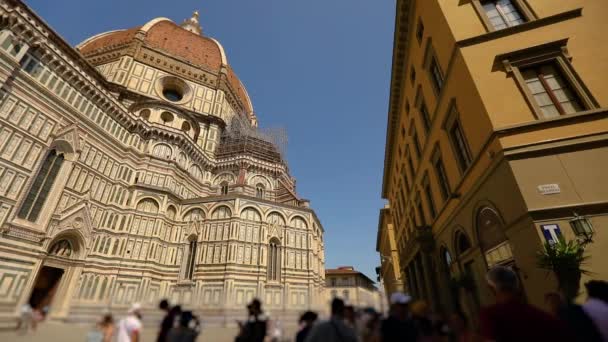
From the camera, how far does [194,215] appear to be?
83.2 feet

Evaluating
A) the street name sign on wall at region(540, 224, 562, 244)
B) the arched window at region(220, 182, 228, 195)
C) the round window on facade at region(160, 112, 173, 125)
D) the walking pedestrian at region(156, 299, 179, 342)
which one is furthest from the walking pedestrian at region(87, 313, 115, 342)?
the round window on facade at region(160, 112, 173, 125)

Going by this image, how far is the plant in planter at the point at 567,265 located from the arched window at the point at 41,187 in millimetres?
25121

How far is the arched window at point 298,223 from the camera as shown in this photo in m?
26.8

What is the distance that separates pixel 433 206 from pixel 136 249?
2259 cm

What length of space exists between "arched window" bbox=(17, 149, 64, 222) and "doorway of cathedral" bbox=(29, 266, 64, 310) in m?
3.77

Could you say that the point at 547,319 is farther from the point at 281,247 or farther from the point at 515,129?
the point at 281,247

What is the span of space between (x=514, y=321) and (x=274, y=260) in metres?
24.0

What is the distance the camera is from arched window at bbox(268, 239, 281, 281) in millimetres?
23781

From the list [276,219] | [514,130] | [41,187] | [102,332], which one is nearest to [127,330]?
[102,332]

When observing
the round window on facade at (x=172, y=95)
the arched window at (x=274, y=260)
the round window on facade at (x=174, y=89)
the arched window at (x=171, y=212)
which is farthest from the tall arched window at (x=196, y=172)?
the arched window at (x=274, y=260)

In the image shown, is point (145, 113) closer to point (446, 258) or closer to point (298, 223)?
point (298, 223)

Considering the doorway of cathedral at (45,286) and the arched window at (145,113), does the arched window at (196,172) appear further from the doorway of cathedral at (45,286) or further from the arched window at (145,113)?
the doorway of cathedral at (45,286)

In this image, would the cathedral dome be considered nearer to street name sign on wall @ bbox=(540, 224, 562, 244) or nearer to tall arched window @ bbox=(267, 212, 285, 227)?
tall arched window @ bbox=(267, 212, 285, 227)

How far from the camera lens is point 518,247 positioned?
275 inches
